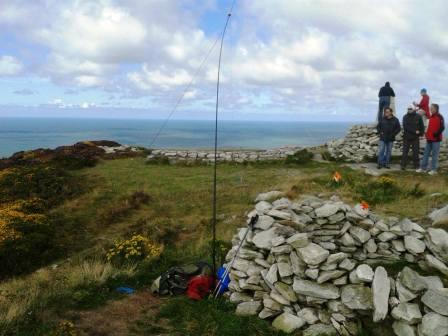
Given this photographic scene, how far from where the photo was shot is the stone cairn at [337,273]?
21.0ft

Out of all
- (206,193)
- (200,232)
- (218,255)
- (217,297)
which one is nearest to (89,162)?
(206,193)

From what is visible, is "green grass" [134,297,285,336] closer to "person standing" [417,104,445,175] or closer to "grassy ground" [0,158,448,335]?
→ "grassy ground" [0,158,448,335]

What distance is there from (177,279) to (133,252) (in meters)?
2.01

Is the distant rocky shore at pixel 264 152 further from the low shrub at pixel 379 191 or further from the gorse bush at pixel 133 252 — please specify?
the gorse bush at pixel 133 252

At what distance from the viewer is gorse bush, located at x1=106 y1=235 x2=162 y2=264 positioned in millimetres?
10102

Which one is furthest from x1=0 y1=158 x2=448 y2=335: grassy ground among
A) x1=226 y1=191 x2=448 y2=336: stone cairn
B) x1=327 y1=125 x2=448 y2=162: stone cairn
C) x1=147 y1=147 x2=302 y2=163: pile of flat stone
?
x1=327 y1=125 x2=448 y2=162: stone cairn

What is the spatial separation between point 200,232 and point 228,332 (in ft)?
20.4

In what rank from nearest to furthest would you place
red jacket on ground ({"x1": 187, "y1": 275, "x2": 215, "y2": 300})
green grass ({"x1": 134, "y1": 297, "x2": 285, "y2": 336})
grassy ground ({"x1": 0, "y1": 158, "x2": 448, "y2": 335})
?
green grass ({"x1": 134, "y1": 297, "x2": 285, "y2": 336})
grassy ground ({"x1": 0, "y1": 158, "x2": 448, "y2": 335})
red jacket on ground ({"x1": 187, "y1": 275, "x2": 215, "y2": 300})

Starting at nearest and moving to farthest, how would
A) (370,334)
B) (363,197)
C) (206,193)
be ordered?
(370,334) → (363,197) → (206,193)

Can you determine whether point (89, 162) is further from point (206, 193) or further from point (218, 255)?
point (218, 255)

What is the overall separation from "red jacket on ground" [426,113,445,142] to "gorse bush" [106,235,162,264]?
39.7 feet

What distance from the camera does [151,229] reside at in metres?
13.2

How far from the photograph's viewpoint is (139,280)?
9117 mm

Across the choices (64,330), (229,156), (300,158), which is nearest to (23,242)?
(64,330)
